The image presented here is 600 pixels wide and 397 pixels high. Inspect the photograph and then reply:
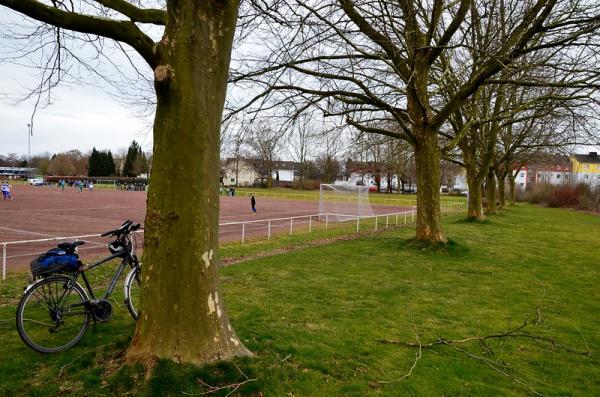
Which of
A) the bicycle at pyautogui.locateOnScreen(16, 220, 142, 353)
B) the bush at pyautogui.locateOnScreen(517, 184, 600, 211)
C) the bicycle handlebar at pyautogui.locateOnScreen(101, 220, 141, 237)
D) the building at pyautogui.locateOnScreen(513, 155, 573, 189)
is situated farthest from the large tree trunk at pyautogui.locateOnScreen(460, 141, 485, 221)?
the building at pyautogui.locateOnScreen(513, 155, 573, 189)

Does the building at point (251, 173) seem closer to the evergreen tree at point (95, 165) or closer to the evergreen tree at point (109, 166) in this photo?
the evergreen tree at point (109, 166)

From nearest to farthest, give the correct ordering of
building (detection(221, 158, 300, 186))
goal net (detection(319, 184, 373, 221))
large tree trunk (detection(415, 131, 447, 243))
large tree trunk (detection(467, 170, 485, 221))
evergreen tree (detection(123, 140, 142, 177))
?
large tree trunk (detection(415, 131, 447, 243)) < large tree trunk (detection(467, 170, 485, 221)) < goal net (detection(319, 184, 373, 221)) < building (detection(221, 158, 300, 186)) < evergreen tree (detection(123, 140, 142, 177))

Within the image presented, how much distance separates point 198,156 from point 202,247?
0.73m

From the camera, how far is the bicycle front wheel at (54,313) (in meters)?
4.09

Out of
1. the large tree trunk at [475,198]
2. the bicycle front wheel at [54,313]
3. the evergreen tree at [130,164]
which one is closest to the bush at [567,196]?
the large tree trunk at [475,198]

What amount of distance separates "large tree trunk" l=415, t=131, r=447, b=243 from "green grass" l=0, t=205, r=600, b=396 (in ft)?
6.33

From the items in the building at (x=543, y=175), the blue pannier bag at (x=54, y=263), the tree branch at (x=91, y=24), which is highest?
the building at (x=543, y=175)

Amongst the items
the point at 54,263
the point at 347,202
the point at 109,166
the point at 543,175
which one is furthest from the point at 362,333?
the point at 109,166

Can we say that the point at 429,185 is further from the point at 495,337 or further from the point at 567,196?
the point at 567,196

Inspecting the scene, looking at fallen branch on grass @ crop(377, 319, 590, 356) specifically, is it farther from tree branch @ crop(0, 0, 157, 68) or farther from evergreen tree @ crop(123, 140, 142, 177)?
evergreen tree @ crop(123, 140, 142, 177)

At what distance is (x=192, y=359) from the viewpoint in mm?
3508

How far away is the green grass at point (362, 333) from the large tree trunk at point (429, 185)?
193cm

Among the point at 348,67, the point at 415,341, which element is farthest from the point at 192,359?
the point at 348,67

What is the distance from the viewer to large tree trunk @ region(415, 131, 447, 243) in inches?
490
